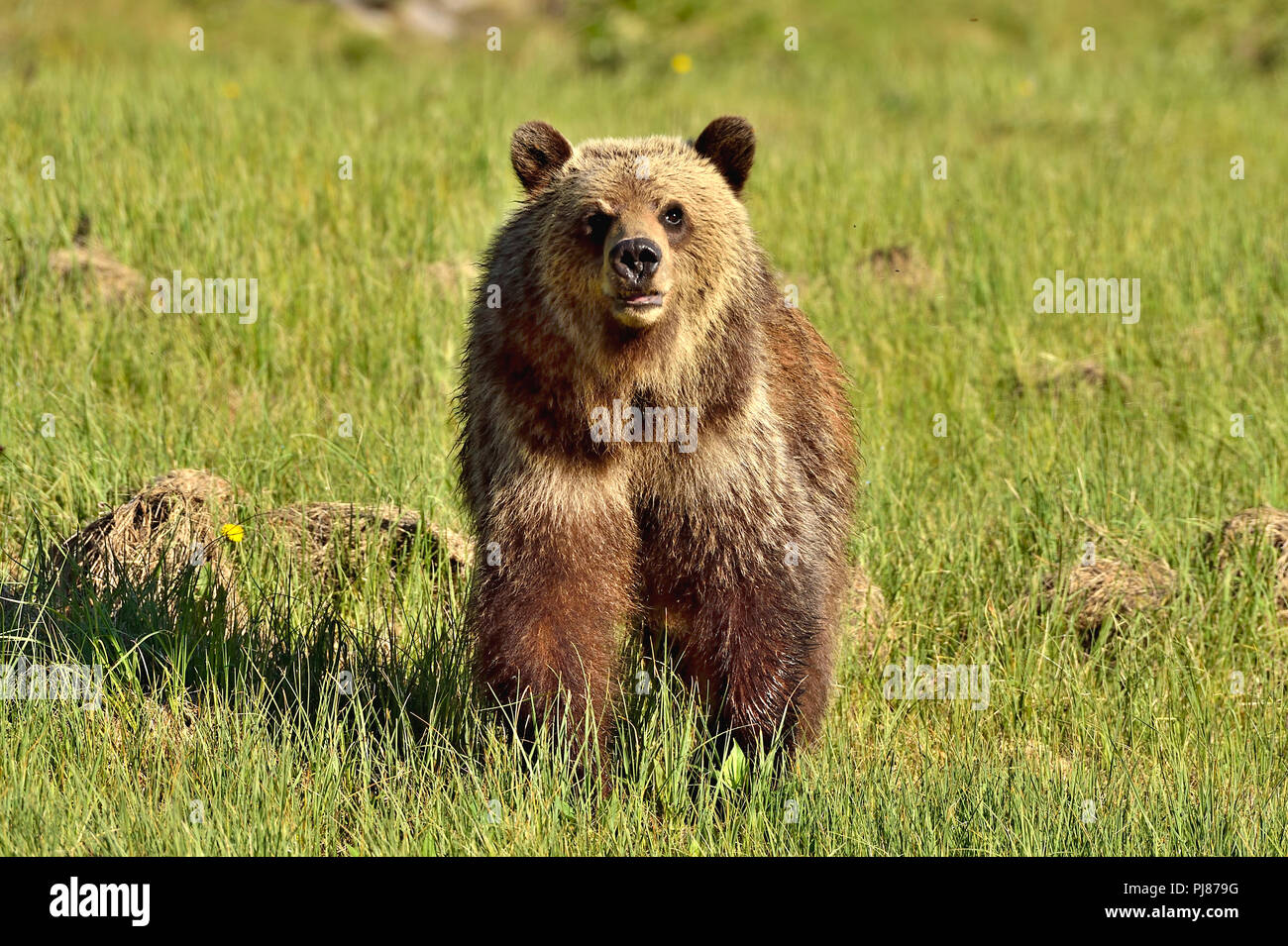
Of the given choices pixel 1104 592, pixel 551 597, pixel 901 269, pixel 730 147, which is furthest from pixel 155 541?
pixel 901 269

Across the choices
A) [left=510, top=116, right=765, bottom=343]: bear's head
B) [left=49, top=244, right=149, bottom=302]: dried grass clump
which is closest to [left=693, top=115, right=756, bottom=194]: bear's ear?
[left=510, top=116, right=765, bottom=343]: bear's head

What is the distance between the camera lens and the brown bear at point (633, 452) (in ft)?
13.4

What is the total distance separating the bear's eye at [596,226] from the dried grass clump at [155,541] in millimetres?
2008

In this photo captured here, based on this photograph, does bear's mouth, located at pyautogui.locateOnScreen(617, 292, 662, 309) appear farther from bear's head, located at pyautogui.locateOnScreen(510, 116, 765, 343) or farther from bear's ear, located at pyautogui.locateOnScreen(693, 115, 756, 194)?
bear's ear, located at pyautogui.locateOnScreen(693, 115, 756, 194)

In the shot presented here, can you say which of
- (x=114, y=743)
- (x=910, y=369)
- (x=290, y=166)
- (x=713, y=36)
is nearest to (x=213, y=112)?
(x=290, y=166)

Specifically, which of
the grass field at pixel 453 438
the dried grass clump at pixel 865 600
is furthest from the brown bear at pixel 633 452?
the dried grass clump at pixel 865 600

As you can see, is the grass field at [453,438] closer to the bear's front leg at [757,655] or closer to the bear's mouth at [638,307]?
the bear's front leg at [757,655]

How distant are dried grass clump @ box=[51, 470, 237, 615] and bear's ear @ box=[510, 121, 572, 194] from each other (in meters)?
1.87

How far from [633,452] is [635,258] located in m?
0.60

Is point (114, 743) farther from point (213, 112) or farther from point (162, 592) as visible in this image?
point (213, 112)

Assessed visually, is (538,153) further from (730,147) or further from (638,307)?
(638,307)

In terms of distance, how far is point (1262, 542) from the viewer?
224 inches

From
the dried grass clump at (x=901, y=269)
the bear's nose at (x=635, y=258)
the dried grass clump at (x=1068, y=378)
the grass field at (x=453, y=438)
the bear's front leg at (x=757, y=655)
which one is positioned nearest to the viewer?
the bear's nose at (x=635, y=258)

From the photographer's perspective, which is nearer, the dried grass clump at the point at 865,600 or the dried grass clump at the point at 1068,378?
the dried grass clump at the point at 865,600
